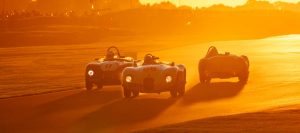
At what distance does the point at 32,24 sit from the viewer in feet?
487

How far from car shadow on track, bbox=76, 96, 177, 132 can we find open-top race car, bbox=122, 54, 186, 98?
39 cm

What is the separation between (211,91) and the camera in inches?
1177

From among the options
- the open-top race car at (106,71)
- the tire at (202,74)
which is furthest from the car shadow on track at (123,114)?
the tire at (202,74)

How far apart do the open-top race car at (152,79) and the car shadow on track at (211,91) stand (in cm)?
57

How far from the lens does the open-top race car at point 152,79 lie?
27.3m

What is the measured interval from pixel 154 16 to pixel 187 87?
158074 millimetres

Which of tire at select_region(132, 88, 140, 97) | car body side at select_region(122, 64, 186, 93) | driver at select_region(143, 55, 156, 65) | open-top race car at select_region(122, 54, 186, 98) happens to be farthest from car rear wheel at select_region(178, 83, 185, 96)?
tire at select_region(132, 88, 140, 97)

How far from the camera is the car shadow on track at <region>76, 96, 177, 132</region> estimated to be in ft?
66.2

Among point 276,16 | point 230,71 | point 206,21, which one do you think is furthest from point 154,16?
point 230,71

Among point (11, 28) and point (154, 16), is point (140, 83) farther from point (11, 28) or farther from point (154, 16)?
point (154, 16)

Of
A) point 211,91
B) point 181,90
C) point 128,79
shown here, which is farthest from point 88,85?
point 181,90

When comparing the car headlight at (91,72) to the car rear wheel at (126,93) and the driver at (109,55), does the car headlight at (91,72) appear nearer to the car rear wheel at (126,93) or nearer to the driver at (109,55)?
the driver at (109,55)

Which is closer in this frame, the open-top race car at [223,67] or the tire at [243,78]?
the open-top race car at [223,67]

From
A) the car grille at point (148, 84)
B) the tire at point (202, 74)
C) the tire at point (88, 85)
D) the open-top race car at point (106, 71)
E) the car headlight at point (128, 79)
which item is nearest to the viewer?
the car grille at point (148, 84)
